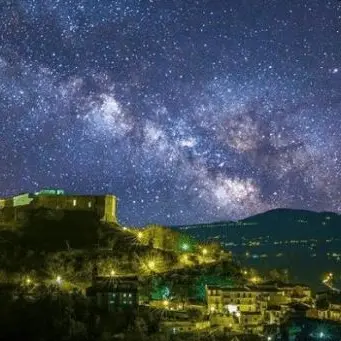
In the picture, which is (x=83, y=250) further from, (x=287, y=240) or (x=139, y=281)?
(x=287, y=240)

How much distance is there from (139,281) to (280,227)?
127279mm

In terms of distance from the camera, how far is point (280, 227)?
543 feet

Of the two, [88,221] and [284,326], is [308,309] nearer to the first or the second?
[284,326]

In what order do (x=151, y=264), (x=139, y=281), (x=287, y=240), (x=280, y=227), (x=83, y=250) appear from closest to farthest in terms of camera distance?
(x=139, y=281), (x=83, y=250), (x=151, y=264), (x=287, y=240), (x=280, y=227)

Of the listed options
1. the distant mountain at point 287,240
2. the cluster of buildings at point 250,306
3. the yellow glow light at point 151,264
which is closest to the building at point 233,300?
the cluster of buildings at point 250,306

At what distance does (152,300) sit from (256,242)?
344 feet

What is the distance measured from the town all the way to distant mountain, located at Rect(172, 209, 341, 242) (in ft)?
268

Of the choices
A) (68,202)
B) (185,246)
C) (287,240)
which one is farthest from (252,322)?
(287,240)

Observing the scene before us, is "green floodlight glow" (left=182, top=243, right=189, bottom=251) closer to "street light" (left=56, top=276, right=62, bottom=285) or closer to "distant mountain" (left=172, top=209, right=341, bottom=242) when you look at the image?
"street light" (left=56, top=276, right=62, bottom=285)

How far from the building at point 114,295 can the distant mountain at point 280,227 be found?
95.9 metres

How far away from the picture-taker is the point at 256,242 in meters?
144

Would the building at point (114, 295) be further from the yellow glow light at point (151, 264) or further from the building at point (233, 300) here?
the yellow glow light at point (151, 264)

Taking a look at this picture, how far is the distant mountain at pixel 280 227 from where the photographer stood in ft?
484

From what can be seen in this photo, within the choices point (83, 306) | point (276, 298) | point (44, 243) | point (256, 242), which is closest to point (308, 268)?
point (256, 242)
